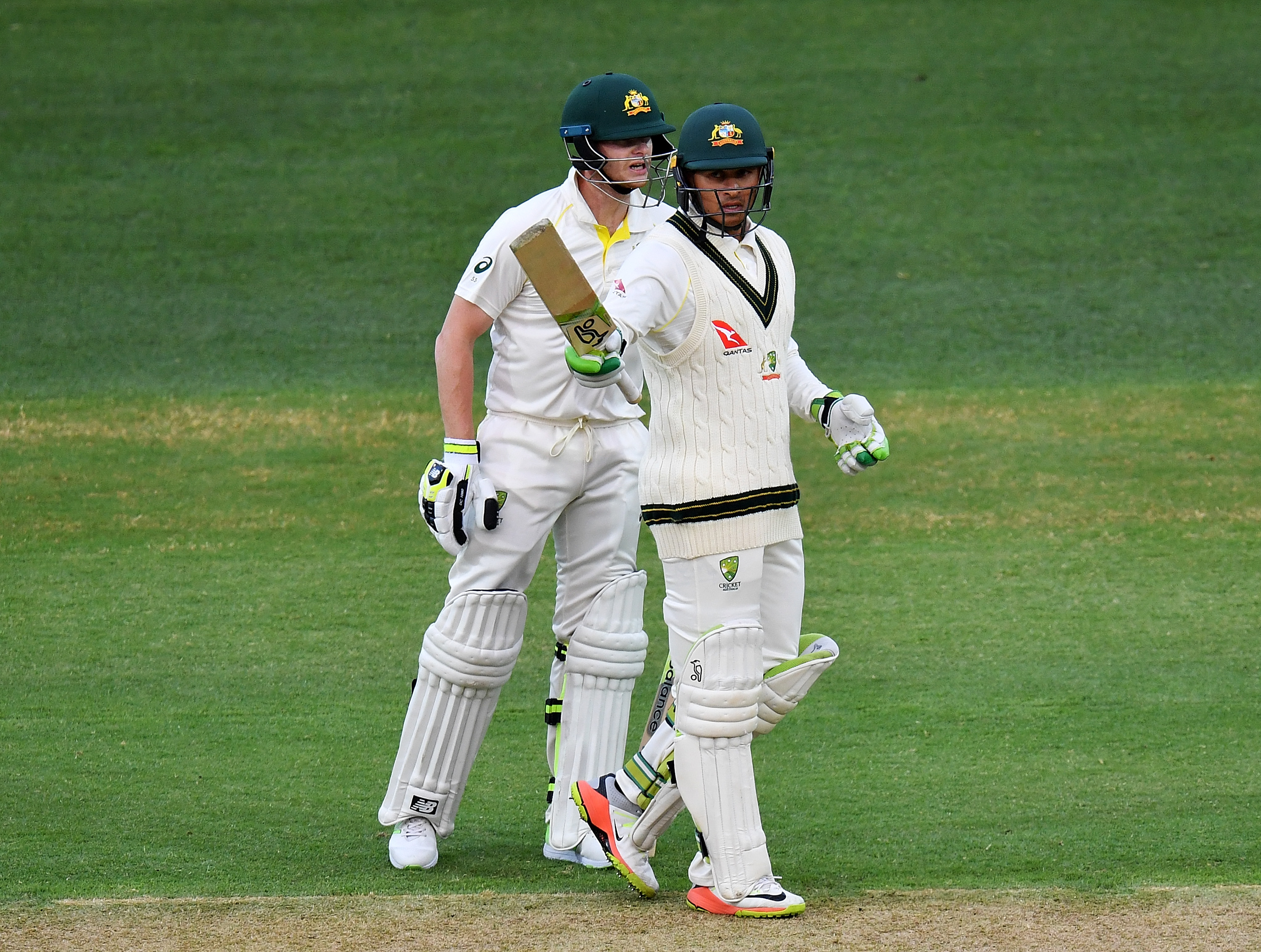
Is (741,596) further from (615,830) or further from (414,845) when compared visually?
(414,845)

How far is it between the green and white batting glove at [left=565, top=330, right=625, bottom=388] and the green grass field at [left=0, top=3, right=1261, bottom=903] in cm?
139

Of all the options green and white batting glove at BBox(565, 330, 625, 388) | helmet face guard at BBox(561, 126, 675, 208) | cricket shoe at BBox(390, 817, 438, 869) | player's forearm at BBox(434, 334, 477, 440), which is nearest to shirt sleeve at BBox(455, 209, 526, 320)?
player's forearm at BBox(434, 334, 477, 440)

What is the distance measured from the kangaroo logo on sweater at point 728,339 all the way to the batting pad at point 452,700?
0.92m

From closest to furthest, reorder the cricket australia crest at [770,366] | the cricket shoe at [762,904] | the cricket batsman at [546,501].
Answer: the cricket shoe at [762,904]
the cricket australia crest at [770,366]
the cricket batsman at [546,501]

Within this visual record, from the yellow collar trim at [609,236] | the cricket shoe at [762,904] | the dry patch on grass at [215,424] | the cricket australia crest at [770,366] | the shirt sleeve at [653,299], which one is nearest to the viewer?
the shirt sleeve at [653,299]

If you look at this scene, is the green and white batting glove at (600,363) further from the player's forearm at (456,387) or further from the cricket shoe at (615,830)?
the cricket shoe at (615,830)

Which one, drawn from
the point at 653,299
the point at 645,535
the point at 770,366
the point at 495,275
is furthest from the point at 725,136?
the point at 645,535

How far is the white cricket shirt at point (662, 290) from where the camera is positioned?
342cm

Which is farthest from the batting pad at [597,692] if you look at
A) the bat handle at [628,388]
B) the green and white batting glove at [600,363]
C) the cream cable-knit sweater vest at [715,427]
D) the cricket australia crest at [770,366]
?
the green and white batting glove at [600,363]

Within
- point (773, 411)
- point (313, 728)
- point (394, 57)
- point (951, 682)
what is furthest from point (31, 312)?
Answer: point (773, 411)

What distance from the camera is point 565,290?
3266 millimetres

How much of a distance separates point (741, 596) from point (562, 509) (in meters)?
0.73

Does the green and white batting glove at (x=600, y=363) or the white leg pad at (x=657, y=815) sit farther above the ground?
the green and white batting glove at (x=600, y=363)

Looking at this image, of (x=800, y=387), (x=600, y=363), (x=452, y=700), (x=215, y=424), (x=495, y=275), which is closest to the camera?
(x=600, y=363)
